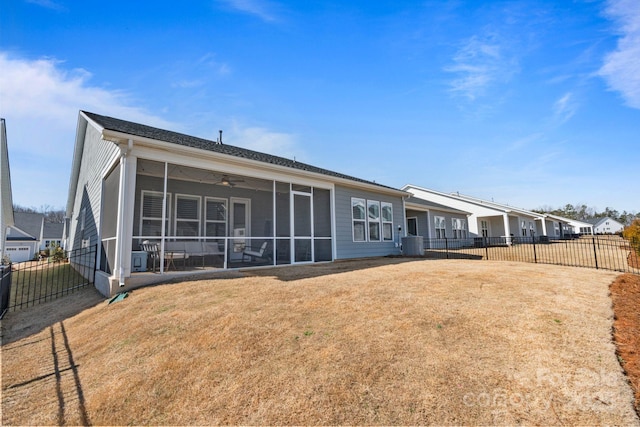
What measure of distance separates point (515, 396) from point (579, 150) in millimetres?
16204

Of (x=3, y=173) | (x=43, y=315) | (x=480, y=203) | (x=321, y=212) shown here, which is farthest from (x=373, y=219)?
(x=480, y=203)

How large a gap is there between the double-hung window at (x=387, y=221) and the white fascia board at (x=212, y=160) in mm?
3358

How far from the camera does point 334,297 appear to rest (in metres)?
5.14

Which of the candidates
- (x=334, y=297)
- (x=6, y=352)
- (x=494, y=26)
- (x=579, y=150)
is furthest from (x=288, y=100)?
(x=579, y=150)

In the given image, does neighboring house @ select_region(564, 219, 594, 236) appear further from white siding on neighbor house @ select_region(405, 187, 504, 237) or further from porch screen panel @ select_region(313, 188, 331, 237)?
porch screen panel @ select_region(313, 188, 331, 237)

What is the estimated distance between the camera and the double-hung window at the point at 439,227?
20078 millimetres

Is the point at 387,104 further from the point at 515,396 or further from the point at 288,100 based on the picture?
the point at 515,396

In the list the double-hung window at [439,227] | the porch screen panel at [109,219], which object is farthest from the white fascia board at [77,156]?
the double-hung window at [439,227]

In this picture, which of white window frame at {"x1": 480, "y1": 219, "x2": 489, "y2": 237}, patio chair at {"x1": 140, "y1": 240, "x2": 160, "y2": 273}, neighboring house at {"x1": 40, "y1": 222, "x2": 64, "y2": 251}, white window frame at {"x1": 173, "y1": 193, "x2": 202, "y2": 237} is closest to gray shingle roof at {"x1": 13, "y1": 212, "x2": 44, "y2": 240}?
neighboring house at {"x1": 40, "y1": 222, "x2": 64, "y2": 251}

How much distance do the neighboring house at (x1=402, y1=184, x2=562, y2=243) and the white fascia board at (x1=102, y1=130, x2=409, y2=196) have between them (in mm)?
15367

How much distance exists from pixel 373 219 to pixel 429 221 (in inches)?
335

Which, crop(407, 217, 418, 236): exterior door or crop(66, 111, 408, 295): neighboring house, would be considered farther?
crop(407, 217, 418, 236): exterior door

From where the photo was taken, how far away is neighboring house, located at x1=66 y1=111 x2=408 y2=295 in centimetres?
662

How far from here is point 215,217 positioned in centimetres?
1074
